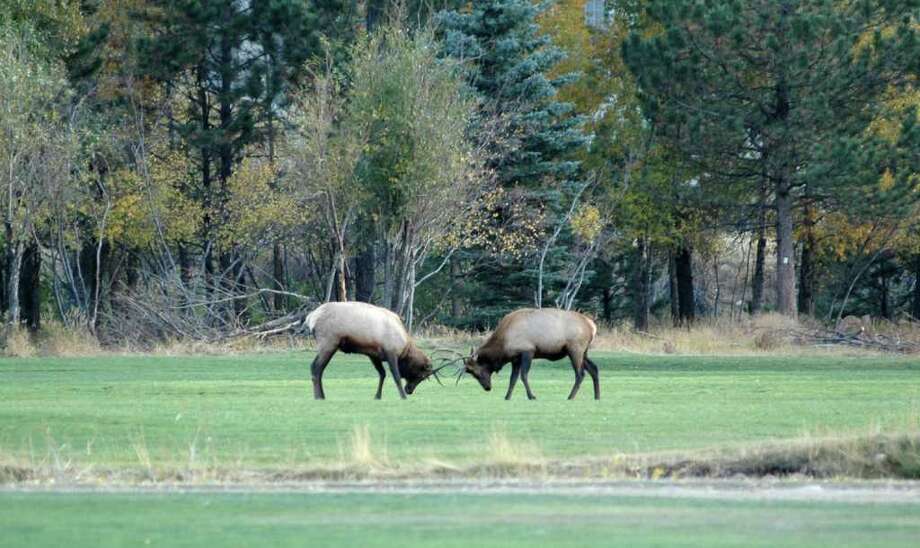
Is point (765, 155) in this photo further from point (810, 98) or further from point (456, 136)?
point (456, 136)

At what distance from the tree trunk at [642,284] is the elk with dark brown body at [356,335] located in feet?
137

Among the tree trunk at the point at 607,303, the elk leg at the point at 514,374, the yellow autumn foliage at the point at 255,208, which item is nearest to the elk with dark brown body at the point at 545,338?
the elk leg at the point at 514,374

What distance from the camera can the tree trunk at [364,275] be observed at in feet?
238

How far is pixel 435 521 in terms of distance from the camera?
1659cm

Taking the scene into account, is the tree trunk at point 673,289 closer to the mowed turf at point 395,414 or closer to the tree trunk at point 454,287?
the tree trunk at point 454,287

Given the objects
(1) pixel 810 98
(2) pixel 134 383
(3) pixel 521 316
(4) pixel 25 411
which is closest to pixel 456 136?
(1) pixel 810 98

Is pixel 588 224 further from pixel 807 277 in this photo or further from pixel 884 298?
pixel 884 298

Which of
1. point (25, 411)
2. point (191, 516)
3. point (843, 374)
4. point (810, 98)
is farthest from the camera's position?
point (810, 98)

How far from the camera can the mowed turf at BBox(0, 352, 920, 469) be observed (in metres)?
22.9

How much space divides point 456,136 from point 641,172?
13.3m

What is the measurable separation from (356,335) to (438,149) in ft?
90.1

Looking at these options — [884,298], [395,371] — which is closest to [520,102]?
[884,298]

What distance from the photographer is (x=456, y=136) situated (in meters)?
59.4

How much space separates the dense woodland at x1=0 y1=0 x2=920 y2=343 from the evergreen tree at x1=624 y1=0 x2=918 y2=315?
105mm
